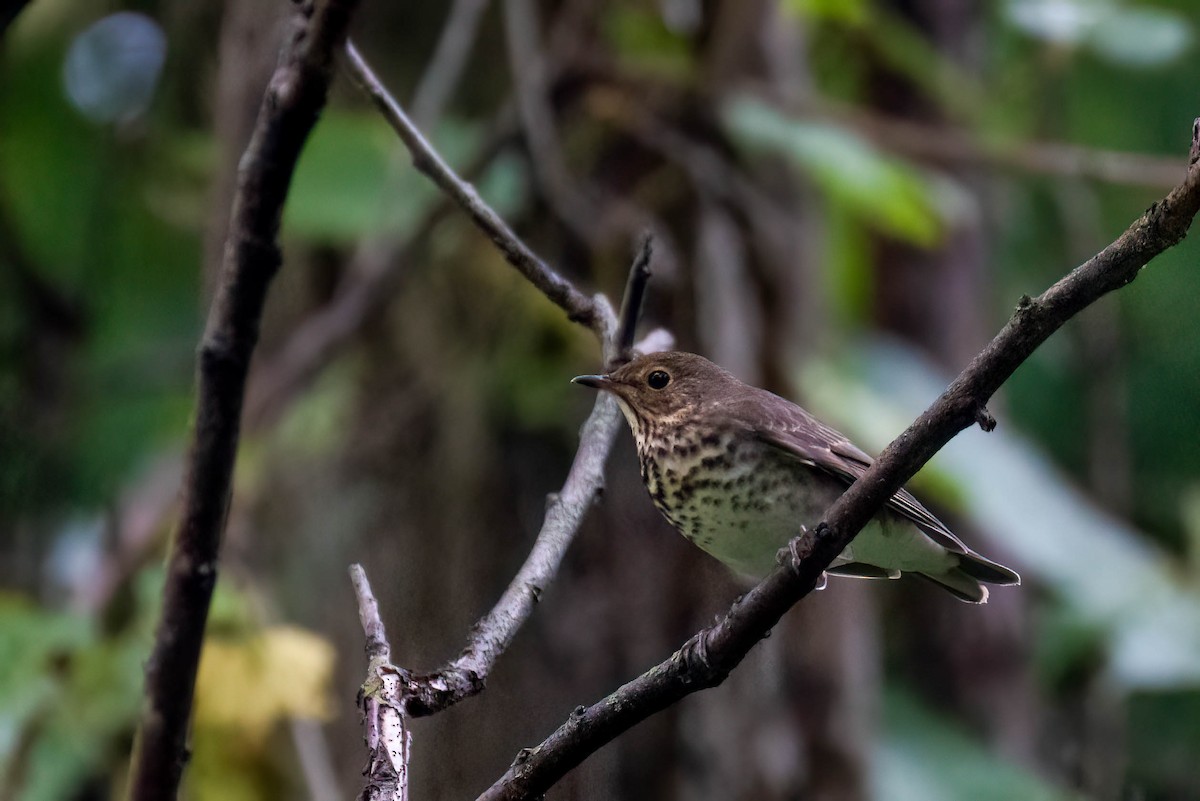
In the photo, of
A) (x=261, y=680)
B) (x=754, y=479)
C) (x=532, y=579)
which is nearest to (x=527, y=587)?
(x=532, y=579)

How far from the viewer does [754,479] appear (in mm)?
1659

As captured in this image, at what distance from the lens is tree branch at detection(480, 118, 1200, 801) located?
854 millimetres

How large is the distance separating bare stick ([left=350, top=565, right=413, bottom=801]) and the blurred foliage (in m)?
1.33

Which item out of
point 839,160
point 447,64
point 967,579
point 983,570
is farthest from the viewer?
point 447,64

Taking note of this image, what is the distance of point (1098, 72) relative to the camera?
516cm

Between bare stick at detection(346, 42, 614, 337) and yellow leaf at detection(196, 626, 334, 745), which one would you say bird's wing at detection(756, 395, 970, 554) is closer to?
bare stick at detection(346, 42, 614, 337)

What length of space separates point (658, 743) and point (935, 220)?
6.23 feet

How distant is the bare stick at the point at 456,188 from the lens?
1391 millimetres

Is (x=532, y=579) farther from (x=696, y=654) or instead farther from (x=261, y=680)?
(x=261, y=680)

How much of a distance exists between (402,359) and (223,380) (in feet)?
10.1

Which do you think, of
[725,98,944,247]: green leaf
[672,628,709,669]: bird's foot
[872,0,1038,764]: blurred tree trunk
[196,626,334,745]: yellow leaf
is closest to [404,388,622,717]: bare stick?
[672,628,709,669]: bird's foot

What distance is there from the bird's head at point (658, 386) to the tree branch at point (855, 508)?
2.27 ft

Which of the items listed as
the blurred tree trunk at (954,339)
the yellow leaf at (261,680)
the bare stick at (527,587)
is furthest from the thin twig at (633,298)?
the blurred tree trunk at (954,339)

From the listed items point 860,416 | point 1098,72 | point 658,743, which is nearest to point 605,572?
point 658,743
